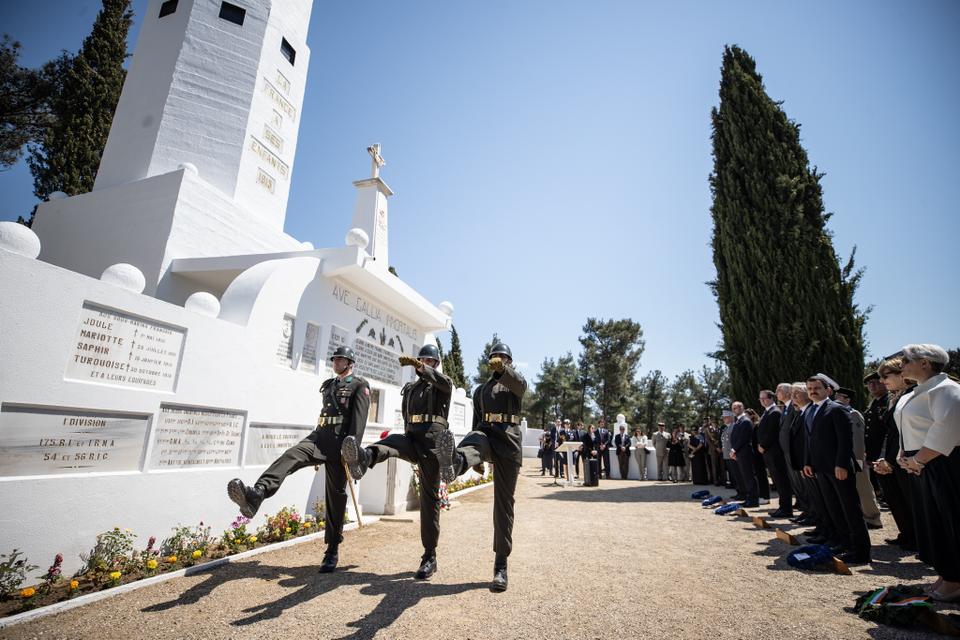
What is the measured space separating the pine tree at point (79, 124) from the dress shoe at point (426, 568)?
18.9 m

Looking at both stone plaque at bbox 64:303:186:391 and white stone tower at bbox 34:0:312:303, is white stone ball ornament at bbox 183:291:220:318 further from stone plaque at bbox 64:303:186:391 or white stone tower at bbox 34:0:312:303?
white stone tower at bbox 34:0:312:303

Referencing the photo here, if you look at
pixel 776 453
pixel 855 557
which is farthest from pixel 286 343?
pixel 776 453

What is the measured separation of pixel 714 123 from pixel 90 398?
813 inches

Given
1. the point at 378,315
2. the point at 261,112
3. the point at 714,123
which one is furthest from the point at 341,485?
the point at 714,123

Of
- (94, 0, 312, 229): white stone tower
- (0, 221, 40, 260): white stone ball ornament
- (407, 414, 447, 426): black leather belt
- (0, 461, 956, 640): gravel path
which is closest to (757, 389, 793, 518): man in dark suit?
(0, 461, 956, 640): gravel path

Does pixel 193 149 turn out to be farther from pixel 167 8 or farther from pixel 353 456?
pixel 353 456

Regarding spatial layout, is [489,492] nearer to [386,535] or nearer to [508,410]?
[386,535]

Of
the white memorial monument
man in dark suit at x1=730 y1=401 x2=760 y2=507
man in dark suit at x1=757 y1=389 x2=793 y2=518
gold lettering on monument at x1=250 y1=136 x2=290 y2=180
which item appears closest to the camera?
the white memorial monument

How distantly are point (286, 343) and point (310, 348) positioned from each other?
2.11ft

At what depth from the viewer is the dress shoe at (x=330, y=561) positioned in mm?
4449

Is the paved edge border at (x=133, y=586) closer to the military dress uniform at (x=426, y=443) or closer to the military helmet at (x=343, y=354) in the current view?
the military dress uniform at (x=426, y=443)

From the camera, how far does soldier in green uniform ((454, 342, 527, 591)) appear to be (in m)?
3.90

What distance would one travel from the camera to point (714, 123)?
1756 cm

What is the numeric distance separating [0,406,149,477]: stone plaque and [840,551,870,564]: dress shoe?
7560mm
